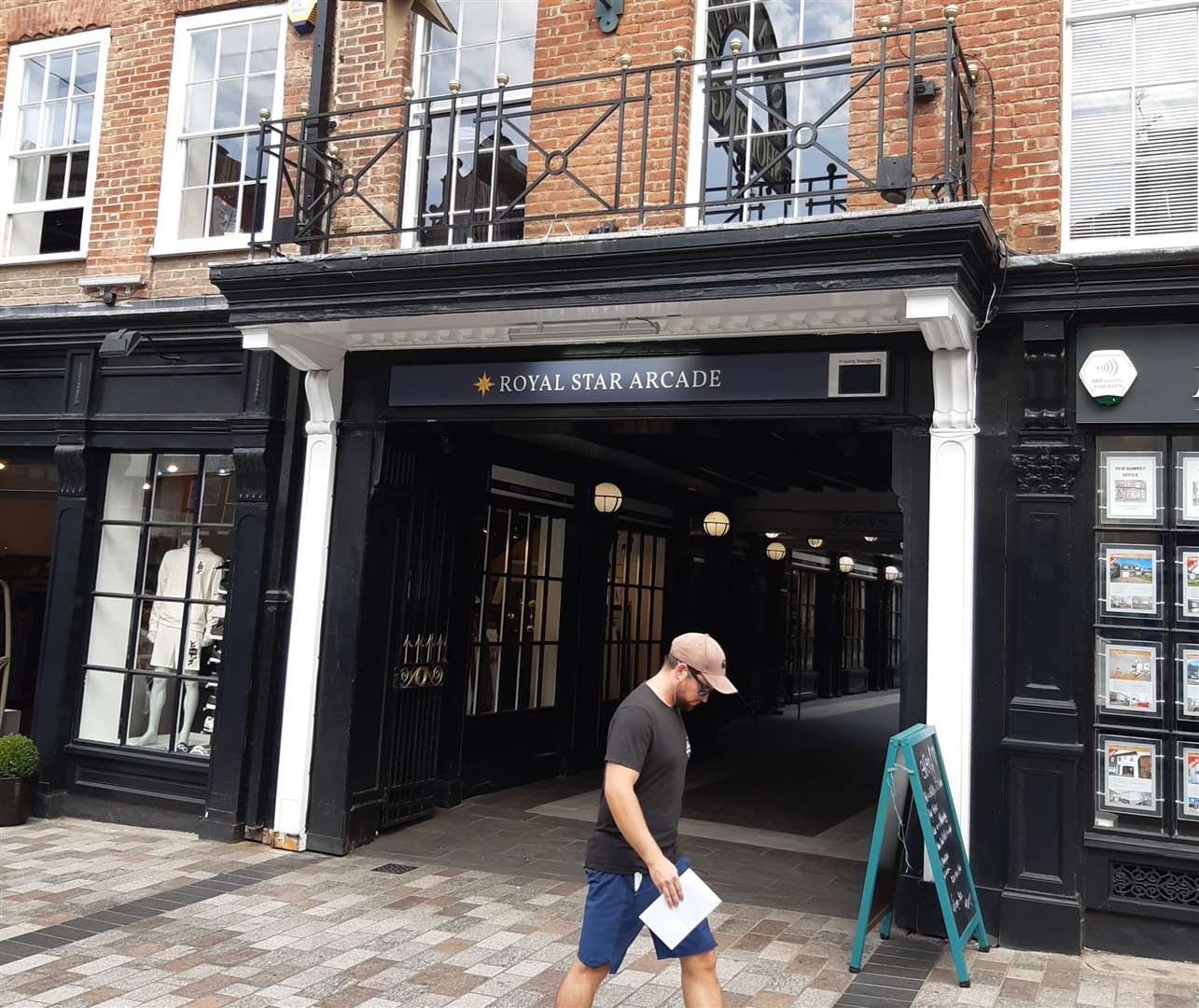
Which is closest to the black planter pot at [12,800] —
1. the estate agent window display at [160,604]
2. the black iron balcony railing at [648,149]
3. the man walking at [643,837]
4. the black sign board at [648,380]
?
the estate agent window display at [160,604]

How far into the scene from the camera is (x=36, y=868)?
710 centimetres

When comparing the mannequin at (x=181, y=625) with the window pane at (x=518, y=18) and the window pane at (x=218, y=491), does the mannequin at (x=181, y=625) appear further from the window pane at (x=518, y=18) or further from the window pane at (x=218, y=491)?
the window pane at (x=518, y=18)

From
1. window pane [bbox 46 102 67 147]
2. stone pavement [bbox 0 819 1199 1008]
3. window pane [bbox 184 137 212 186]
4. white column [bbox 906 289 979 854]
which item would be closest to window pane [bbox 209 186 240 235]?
window pane [bbox 184 137 212 186]

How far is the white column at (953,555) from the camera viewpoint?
6082 millimetres

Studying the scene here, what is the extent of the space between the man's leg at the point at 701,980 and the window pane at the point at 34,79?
31.0ft

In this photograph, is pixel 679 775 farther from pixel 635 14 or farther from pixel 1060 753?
pixel 635 14

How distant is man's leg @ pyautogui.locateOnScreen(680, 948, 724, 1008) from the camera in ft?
12.9

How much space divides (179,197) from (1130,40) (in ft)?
23.3

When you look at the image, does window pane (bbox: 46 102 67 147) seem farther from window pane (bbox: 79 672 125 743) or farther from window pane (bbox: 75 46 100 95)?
window pane (bbox: 79 672 125 743)

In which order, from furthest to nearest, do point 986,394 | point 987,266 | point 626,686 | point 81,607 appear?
point 626,686, point 81,607, point 986,394, point 987,266

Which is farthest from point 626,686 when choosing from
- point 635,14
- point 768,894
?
point 635,14

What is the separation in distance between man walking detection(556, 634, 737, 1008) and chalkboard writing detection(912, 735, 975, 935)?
72.4 inches

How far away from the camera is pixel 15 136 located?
32.0 feet

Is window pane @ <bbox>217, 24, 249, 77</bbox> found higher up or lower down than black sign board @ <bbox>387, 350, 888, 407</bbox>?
higher up
